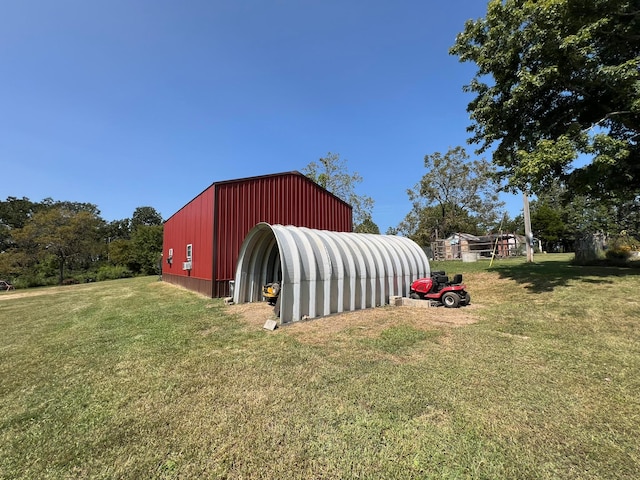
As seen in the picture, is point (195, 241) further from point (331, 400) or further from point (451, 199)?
point (451, 199)

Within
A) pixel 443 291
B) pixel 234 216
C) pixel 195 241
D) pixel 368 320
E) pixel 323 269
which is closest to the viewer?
pixel 368 320

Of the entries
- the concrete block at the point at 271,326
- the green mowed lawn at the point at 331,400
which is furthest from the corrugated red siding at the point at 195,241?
the concrete block at the point at 271,326

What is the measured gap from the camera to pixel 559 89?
35.3ft

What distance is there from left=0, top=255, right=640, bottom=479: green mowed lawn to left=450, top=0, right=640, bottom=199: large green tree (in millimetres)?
5066

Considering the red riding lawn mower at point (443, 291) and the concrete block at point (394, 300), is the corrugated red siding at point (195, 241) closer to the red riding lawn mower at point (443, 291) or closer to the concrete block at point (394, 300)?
the concrete block at point (394, 300)

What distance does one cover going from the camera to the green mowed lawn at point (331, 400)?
266 centimetres

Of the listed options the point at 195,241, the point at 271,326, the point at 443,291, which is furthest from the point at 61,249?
the point at 443,291

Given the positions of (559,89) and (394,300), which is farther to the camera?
(559,89)

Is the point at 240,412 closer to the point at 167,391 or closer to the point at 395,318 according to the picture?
the point at 167,391

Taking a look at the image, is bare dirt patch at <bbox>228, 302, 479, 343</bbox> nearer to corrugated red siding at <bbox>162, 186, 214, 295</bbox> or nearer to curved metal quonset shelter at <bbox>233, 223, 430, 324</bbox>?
curved metal quonset shelter at <bbox>233, 223, 430, 324</bbox>

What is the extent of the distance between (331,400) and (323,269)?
4.84m

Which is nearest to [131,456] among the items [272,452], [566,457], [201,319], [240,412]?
[240,412]

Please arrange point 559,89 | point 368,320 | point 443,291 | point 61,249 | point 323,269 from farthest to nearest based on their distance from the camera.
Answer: point 61,249
point 559,89
point 443,291
point 323,269
point 368,320

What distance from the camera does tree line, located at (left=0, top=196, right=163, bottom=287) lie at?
30.3 metres
